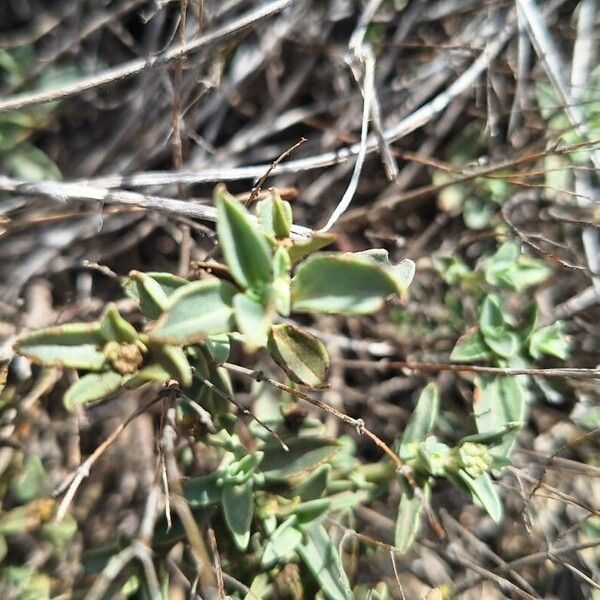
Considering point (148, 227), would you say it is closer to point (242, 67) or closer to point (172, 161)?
point (172, 161)

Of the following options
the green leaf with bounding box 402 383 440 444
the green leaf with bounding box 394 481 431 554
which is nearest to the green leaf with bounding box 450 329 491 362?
the green leaf with bounding box 402 383 440 444

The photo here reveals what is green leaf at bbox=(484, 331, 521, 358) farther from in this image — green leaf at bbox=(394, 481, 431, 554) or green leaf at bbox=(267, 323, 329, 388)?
green leaf at bbox=(267, 323, 329, 388)

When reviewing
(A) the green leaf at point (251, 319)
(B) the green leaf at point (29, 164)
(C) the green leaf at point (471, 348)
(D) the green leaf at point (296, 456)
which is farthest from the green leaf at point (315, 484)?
(B) the green leaf at point (29, 164)

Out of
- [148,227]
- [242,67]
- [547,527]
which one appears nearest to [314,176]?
[242,67]

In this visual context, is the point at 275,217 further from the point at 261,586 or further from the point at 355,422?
the point at 261,586

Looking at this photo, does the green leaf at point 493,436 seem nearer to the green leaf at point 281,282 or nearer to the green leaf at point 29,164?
the green leaf at point 281,282
